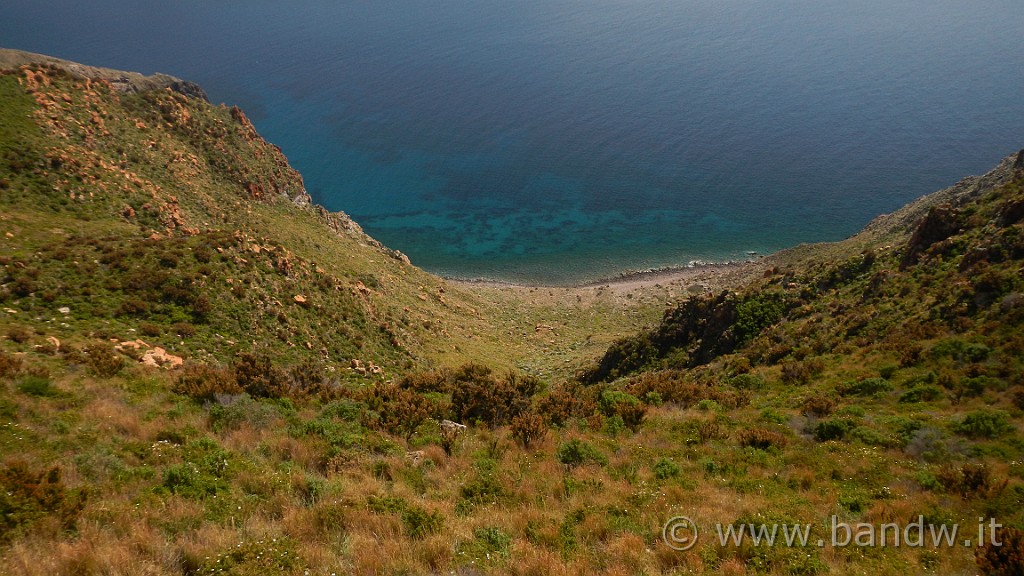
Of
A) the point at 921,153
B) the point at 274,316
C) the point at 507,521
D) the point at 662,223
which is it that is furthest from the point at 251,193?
the point at 921,153

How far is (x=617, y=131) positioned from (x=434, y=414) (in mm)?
122581

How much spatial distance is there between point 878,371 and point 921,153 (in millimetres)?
119496

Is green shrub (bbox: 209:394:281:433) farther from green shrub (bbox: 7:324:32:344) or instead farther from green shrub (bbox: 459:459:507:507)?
green shrub (bbox: 7:324:32:344)

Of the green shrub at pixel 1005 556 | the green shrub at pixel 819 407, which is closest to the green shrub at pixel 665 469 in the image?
the green shrub at pixel 1005 556

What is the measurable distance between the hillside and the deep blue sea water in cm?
5104

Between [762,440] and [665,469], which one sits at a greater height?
[762,440]

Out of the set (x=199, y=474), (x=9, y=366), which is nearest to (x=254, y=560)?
(x=199, y=474)

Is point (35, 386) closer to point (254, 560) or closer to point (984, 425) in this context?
point (254, 560)

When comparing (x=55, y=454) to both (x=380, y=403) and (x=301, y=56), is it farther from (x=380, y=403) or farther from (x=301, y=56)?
(x=301, y=56)

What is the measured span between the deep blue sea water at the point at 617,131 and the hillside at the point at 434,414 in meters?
51.0

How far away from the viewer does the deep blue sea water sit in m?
88.6

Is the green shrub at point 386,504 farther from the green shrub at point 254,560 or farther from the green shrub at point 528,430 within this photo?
the green shrub at point 528,430

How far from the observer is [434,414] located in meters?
16.4

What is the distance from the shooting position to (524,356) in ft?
150
